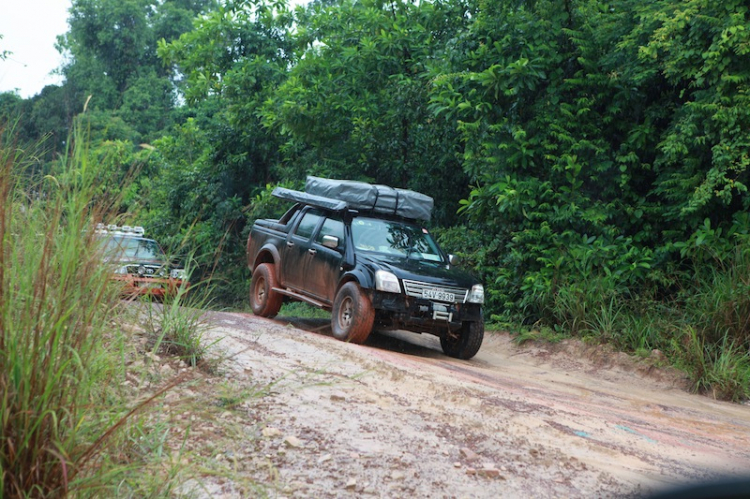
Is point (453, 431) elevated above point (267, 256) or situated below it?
below

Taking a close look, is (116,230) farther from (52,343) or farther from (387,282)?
(387,282)

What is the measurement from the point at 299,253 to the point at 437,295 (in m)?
2.65

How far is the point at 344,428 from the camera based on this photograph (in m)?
5.17

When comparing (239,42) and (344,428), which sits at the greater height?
(239,42)

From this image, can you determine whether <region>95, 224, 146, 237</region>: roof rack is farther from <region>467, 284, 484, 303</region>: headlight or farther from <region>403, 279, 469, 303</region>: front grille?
<region>467, 284, 484, 303</region>: headlight

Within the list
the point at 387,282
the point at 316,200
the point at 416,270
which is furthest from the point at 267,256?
the point at 387,282

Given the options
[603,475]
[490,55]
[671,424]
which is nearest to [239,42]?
[490,55]

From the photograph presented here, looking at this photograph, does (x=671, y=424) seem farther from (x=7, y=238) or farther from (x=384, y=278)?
(x=7, y=238)

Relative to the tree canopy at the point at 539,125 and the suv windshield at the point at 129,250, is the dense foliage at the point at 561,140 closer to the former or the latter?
the tree canopy at the point at 539,125

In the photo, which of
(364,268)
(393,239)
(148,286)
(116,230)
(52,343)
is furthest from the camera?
(393,239)

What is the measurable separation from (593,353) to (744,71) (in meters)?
4.23

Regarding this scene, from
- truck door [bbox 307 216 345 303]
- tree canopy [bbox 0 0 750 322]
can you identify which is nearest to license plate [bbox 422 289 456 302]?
truck door [bbox 307 216 345 303]

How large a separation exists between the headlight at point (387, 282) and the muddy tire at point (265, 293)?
9.10 ft

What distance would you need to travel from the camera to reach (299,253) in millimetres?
11953
